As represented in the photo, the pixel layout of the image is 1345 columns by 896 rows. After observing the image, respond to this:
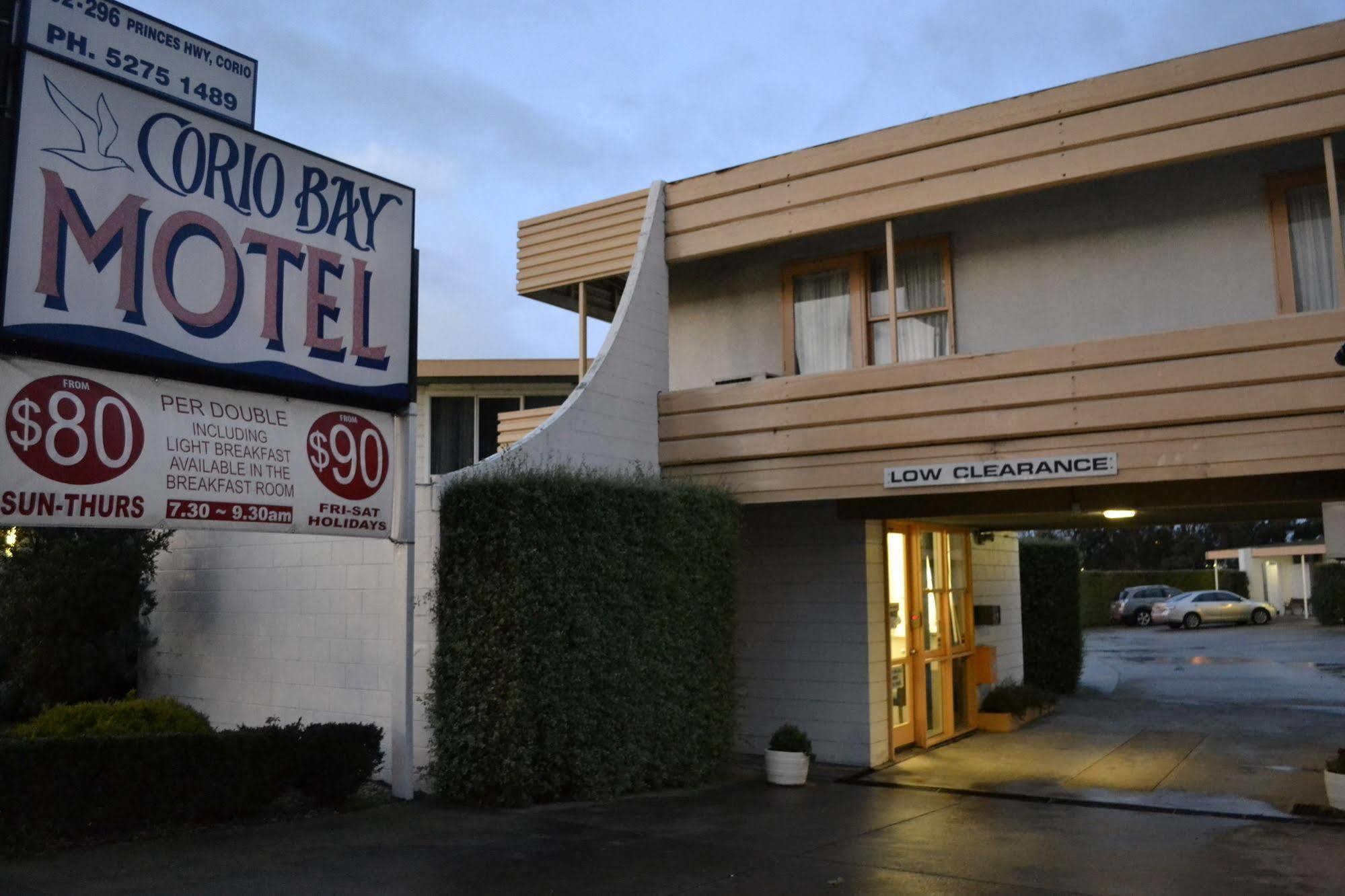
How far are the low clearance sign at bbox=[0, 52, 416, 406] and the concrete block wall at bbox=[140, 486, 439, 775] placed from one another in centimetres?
163

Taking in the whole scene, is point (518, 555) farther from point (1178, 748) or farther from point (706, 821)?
point (1178, 748)

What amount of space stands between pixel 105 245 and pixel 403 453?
282 centimetres

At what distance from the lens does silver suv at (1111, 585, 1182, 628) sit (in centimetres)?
3900

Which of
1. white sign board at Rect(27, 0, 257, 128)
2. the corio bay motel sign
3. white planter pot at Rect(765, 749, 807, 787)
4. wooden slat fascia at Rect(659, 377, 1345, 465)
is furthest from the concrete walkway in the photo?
white sign board at Rect(27, 0, 257, 128)

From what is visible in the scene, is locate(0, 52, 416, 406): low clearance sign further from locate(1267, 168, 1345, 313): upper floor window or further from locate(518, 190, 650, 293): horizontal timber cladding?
locate(1267, 168, 1345, 313): upper floor window

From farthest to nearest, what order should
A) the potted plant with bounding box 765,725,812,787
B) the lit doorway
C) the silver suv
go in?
the silver suv < the lit doorway < the potted plant with bounding box 765,725,812,787

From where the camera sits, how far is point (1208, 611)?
3681cm

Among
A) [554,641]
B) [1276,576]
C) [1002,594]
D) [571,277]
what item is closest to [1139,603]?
[1276,576]

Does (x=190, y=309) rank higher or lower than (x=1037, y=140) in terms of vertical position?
lower

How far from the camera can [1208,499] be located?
1038 cm

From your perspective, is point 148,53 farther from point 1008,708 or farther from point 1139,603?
point 1139,603

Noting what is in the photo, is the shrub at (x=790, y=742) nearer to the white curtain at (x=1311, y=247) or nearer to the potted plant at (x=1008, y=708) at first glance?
the potted plant at (x=1008, y=708)

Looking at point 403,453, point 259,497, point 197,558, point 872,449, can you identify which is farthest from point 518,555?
point 197,558

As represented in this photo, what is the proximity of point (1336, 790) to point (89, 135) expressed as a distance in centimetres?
1036
